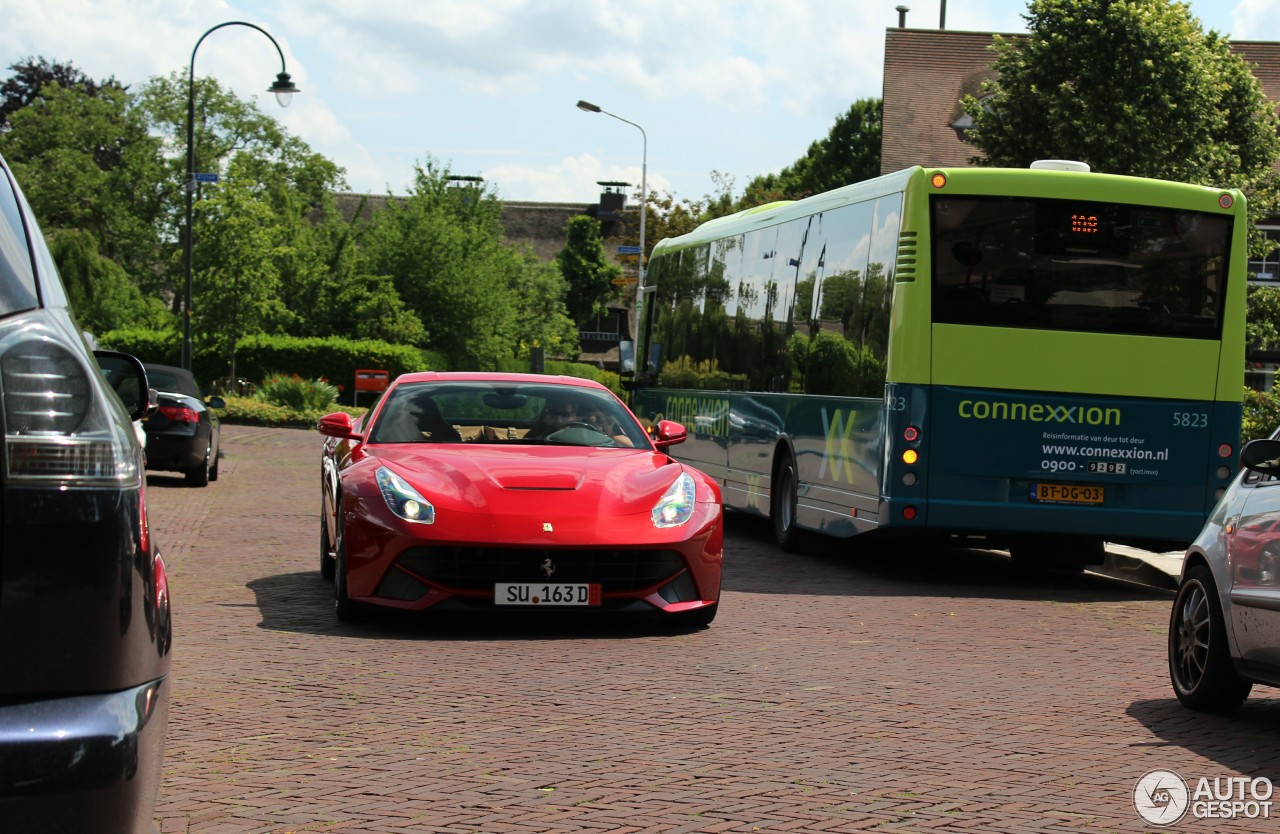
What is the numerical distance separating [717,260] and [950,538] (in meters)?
4.79

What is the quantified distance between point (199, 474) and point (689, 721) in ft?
51.9

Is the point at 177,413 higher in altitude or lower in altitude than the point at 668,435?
lower

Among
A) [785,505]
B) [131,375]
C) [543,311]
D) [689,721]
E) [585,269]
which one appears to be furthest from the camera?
[585,269]

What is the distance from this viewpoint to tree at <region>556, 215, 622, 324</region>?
105 meters

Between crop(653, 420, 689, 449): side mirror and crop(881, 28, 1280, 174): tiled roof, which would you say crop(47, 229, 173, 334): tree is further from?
crop(653, 420, 689, 449): side mirror

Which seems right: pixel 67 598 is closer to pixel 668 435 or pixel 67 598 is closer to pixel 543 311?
pixel 668 435

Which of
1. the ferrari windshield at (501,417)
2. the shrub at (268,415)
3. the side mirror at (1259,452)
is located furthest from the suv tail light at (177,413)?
the shrub at (268,415)

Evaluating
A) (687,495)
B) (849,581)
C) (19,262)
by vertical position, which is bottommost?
(849,581)

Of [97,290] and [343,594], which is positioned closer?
[343,594]

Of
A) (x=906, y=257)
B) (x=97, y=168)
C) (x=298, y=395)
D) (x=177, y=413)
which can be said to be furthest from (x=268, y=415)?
(x=97, y=168)

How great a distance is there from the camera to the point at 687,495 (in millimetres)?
9336

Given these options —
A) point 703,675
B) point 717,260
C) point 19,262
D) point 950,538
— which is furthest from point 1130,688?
point 717,260

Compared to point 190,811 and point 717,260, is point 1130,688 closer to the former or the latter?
point 190,811

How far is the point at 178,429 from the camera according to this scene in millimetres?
20859
